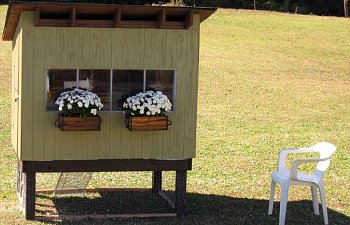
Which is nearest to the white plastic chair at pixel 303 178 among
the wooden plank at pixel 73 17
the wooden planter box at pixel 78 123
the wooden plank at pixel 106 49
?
the wooden planter box at pixel 78 123

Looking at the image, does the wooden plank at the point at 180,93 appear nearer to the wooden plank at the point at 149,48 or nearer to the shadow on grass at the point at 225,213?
the wooden plank at the point at 149,48

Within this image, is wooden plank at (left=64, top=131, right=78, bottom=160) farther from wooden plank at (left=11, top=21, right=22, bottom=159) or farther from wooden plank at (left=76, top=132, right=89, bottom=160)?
wooden plank at (left=11, top=21, right=22, bottom=159)

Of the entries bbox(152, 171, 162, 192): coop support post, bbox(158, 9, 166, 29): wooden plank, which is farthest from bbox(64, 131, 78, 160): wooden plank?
bbox(152, 171, 162, 192): coop support post

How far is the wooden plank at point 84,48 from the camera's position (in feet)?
29.2

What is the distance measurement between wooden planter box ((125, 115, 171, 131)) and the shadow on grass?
1.13 meters

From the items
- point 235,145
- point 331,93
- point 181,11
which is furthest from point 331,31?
point 181,11

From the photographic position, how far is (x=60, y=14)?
29.1ft

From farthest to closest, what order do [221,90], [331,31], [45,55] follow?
[331,31] < [221,90] < [45,55]

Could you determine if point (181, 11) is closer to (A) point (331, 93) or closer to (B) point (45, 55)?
(B) point (45, 55)

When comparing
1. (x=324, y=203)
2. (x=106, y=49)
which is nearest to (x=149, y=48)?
(x=106, y=49)

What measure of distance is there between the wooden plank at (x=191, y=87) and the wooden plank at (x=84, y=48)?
1.21m

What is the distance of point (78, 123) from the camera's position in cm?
872

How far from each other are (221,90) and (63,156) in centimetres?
1420

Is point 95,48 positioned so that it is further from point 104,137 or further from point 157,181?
point 157,181
